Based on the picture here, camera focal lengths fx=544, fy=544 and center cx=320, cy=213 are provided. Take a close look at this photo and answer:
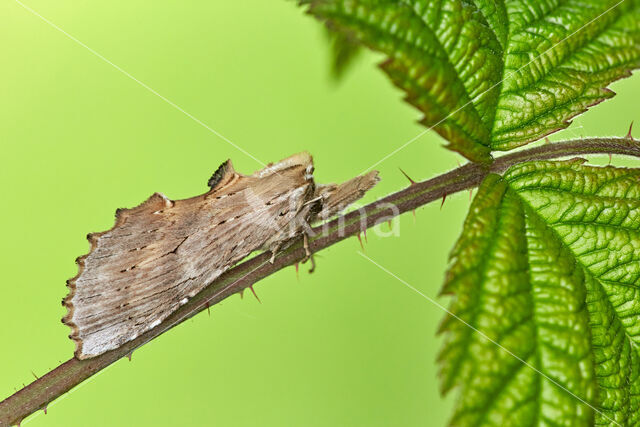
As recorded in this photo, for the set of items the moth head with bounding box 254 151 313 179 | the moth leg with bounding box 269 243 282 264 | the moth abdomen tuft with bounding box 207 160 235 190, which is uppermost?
the moth abdomen tuft with bounding box 207 160 235 190

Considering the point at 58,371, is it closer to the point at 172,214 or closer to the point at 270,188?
the point at 172,214

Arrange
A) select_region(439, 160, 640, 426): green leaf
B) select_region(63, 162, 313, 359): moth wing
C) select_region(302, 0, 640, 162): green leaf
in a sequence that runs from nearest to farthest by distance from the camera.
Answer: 1. select_region(439, 160, 640, 426): green leaf
2. select_region(302, 0, 640, 162): green leaf
3. select_region(63, 162, 313, 359): moth wing

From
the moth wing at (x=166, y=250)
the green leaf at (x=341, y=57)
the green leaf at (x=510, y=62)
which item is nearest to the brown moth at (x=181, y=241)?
the moth wing at (x=166, y=250)

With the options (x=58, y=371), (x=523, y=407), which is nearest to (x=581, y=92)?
(x=523, y=407)

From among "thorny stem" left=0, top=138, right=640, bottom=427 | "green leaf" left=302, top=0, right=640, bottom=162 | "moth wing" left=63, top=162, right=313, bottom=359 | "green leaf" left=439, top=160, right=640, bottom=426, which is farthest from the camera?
"moth wing" left=63, top=162, right=313, bottom=359

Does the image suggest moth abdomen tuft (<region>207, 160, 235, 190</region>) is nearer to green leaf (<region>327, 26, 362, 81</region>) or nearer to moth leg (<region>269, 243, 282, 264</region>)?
moth leg (<region>269, 243, 282, 264</region>)

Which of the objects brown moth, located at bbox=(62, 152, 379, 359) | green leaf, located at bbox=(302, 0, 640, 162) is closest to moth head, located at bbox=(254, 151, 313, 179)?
brown moth, located at bbox=(62, 152, 379, 359)
